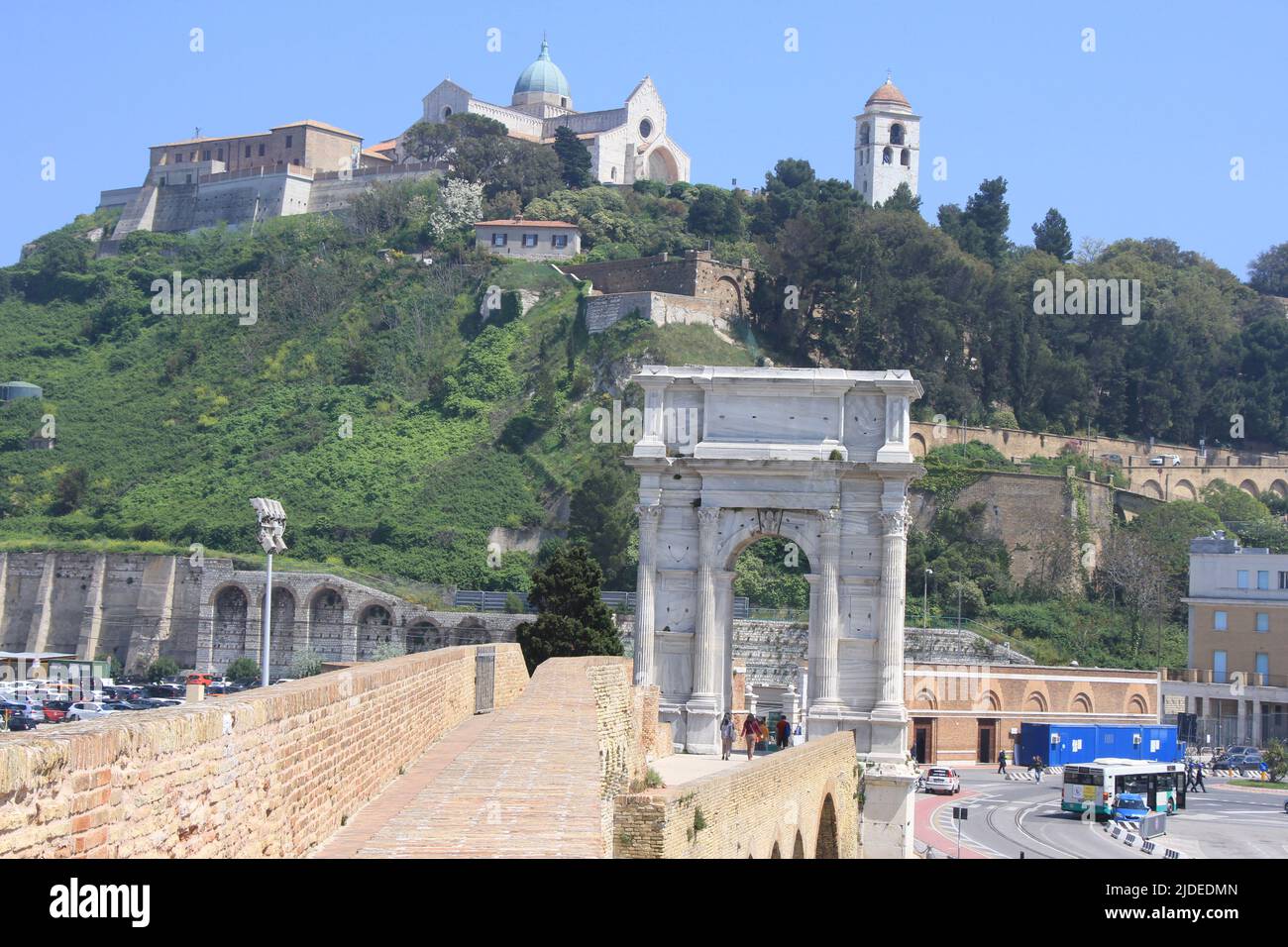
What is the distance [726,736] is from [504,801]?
87.7ft

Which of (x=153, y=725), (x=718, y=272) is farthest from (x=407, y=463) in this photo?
(x=153, y=725)

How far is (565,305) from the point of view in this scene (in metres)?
96.1

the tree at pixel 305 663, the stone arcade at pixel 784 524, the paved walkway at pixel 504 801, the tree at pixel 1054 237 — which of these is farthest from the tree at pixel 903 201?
the paved walkway at pixel 504 801

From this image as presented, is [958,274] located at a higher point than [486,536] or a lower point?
higher

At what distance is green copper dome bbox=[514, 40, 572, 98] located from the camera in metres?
134

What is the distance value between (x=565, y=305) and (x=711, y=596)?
60.0m

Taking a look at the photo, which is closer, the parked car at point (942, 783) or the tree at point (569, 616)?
the tree at point (569, 616)

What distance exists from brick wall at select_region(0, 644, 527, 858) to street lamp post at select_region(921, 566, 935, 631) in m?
58.9

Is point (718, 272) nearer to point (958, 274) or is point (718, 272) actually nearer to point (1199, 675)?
point (958, 274)

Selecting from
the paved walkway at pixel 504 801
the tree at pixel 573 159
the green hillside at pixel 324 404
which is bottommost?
the paved walkway at pixel 504 801

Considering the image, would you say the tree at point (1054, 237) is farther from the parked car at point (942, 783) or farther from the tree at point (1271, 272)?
the parked car at point (942, 783)

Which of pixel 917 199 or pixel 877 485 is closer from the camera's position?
pixel 877 485

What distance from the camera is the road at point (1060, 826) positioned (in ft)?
137

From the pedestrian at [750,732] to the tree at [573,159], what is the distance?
79477 mm
